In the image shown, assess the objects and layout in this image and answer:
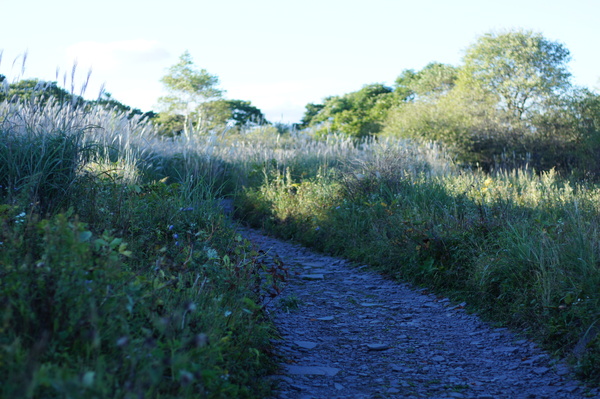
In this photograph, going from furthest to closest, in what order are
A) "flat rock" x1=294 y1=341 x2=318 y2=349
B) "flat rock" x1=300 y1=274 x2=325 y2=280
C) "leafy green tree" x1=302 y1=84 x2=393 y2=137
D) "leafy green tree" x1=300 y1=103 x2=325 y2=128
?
"leafy green tree" x1=300 y1=103 x2=325 y2=128, "leafy green tree" x1=302 y1=84 x2=393 y2=137, "flat rock" x1=300 y1=274 x2=325 y2=280, "flat rock" x1=294 y1=341 x2=318 y2=349

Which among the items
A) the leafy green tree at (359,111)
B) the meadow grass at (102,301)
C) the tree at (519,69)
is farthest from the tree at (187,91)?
the meadow grass at (102,301)

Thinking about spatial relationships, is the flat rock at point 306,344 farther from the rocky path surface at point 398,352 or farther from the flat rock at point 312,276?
the flat rock at point 312,276

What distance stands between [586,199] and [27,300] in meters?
7.71

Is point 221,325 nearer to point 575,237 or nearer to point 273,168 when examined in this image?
point 575,237

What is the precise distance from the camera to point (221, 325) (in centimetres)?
305

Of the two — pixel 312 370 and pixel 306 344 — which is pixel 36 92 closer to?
pixel 306 344

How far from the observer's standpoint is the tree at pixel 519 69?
19.8 metres

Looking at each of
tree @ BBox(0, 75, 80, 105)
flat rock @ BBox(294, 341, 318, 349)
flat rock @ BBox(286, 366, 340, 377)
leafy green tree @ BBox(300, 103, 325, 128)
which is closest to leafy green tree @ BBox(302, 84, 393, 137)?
leafy green tree @ BBox(300, 103, 325, 128)

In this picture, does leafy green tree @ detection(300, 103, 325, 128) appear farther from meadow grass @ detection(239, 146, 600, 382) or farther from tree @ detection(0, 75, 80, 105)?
tree @ detection(0, 75, 80, 105)

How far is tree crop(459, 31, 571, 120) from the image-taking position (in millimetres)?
19844

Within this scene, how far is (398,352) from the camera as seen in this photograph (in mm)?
3859

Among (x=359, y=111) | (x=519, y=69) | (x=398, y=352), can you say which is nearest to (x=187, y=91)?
(x=359, y=111)

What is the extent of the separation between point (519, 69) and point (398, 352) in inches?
758

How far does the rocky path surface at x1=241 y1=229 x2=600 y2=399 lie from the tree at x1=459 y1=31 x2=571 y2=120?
1669cm
